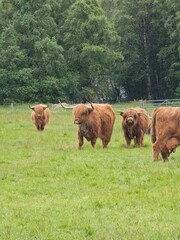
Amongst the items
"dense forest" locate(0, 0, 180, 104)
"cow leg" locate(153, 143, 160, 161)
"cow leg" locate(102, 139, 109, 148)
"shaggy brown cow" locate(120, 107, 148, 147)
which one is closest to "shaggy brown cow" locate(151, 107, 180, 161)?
"cow leg" locate(153, 143, 160, 161)

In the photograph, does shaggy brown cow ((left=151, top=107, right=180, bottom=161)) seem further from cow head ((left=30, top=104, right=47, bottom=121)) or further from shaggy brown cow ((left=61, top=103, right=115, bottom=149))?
cow head ((left=30, top=104, right=47, bottom=121))

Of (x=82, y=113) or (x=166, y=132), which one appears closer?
(x=166, y=132)

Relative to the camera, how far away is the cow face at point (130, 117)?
1689cm

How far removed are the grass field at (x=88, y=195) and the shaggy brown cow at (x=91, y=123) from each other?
1.03 meters

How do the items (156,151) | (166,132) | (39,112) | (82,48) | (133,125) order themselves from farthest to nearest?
(82,48) → (39,112) → (133,125) → (156,151) → (166,132)

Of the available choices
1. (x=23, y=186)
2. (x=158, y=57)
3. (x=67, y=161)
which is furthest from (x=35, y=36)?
(x=23, y=186)

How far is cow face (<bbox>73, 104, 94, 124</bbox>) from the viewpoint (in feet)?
54.4

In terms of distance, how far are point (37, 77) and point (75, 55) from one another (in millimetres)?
4055

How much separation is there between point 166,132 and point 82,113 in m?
4.67

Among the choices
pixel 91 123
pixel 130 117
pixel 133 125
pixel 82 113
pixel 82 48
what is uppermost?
pixel 82 48

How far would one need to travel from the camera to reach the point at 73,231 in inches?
273

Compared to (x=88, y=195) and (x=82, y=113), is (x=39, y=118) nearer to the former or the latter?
(x=82, y=113)

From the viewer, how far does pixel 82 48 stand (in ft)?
162

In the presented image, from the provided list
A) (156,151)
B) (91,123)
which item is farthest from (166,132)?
(91,123)
